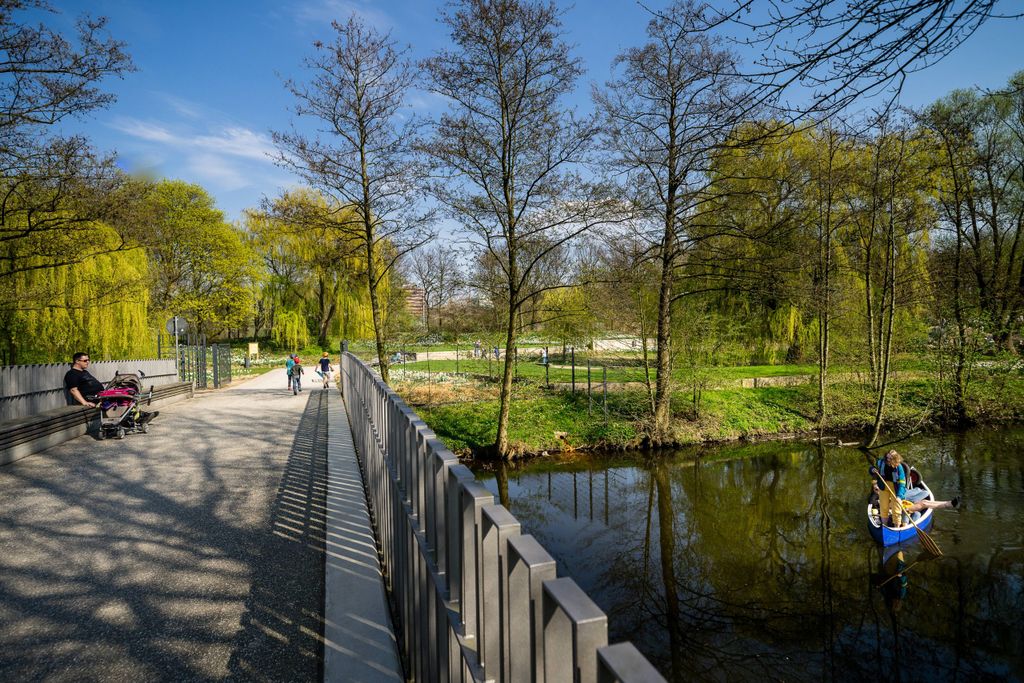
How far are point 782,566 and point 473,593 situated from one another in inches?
327

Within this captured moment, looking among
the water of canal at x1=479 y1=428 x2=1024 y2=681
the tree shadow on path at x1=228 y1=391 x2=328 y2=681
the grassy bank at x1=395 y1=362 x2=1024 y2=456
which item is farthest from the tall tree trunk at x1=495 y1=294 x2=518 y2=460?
the tree shadow on path at x1=228 y1=391 x2=328 y2=681

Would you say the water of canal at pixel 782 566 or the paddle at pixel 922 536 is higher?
the paddle at pixel 922 536

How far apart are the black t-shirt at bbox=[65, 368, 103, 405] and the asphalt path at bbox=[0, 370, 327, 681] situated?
2104mm

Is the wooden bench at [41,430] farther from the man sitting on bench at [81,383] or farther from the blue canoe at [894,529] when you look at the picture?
the blue canoe at [894,529]

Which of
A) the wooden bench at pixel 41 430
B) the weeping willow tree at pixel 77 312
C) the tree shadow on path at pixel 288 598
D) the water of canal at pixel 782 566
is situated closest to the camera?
the tree shadow on path at pixel 288 598

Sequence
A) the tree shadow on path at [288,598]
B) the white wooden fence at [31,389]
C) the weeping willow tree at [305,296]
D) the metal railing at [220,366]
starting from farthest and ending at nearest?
the weeping willow tree at [305,296]
the metal railing at [220,366]
the white wooden fence at [31,389]
the tree shadow on path at [288,598]

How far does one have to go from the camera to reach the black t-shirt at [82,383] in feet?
34.2

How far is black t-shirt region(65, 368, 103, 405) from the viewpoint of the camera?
1041 cm

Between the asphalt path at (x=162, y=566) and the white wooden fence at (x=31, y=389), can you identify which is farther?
the white wooden fence at (x=31, y=389)

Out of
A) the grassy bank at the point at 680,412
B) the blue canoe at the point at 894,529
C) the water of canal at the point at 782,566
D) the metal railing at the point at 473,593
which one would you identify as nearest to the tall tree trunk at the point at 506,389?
the grassy bank at the point at 680,412

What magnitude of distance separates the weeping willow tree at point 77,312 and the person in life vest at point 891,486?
16.7m

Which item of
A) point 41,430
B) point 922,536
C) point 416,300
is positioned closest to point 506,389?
A: point 922,536

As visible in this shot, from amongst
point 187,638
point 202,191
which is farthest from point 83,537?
point 202,191

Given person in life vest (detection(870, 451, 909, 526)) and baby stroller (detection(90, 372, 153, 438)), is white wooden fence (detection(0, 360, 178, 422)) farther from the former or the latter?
person in life vest (detection(870, 451, 909, 526))
